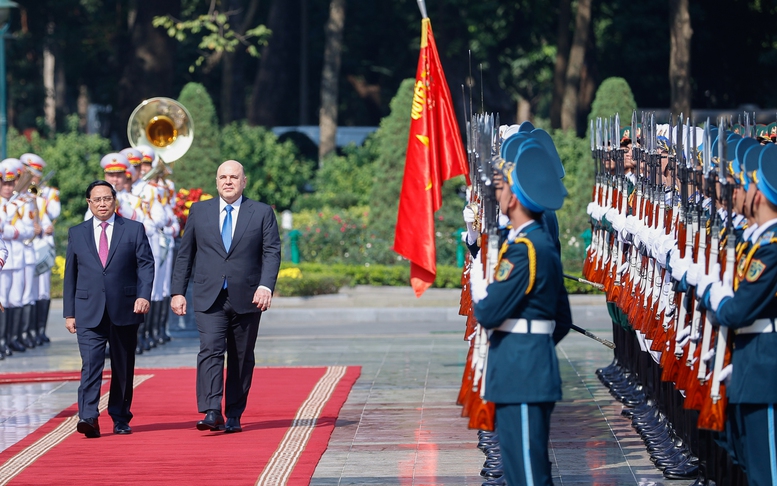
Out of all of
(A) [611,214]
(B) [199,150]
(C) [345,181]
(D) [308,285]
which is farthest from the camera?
(C) [345,181]

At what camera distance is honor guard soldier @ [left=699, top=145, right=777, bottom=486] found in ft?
19.3

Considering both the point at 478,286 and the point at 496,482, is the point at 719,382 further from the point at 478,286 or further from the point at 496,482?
the point at 496,482

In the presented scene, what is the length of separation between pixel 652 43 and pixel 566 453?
3055cm

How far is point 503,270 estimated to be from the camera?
6.05 m

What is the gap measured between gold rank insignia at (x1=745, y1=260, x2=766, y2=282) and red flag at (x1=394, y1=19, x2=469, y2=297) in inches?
157

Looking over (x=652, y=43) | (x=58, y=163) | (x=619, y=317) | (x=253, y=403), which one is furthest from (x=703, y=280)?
(x=652, y=43)

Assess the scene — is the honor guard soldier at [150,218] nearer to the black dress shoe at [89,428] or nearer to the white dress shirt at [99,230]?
the white dress shirt at [99,230]

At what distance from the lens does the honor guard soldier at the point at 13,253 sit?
45.6ft

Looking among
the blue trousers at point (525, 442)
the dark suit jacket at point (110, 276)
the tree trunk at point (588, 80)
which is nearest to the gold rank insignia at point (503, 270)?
the blue trousers at point (525, 442)

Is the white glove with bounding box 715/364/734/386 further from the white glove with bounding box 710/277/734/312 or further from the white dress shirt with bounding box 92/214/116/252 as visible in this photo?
the white dress shirt with bounding box 92/214/116/252

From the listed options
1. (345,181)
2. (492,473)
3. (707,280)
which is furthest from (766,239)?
(345,181)

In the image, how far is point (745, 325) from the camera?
19.6 feet

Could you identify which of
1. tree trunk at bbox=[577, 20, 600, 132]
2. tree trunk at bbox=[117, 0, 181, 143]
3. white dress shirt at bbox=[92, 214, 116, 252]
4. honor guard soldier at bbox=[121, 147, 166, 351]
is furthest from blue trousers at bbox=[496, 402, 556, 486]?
tree trunk at bbox=[577, 20, 600, 132]

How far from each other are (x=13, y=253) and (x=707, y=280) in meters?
9.63
